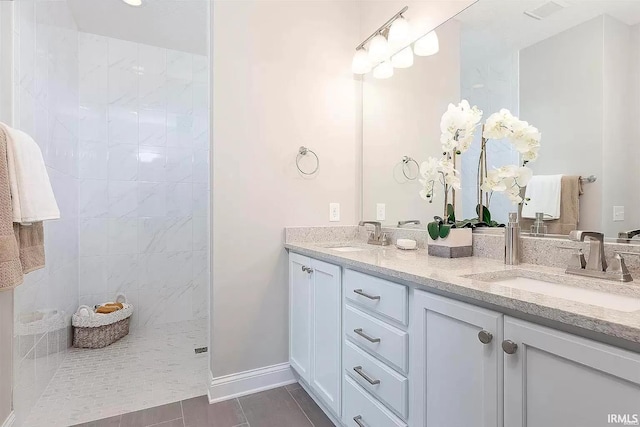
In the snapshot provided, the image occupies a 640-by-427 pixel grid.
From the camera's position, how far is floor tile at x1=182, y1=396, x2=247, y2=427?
1.67m

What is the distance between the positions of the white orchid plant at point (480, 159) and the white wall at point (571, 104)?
2.5 inches

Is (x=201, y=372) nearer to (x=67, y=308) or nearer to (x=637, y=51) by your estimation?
(x=67, y=308)

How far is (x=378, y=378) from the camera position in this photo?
1.25 m

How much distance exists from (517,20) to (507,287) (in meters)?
1.24

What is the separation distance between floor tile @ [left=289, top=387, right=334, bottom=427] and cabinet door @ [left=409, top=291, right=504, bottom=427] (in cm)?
73

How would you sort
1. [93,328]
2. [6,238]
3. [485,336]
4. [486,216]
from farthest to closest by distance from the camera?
[93,328], [486,216], [6,238], [485,336]

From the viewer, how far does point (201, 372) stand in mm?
2197

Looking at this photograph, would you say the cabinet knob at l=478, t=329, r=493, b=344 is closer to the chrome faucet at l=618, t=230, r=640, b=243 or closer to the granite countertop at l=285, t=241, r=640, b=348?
the granite countertop at l=285, t=241, r=640, b=348

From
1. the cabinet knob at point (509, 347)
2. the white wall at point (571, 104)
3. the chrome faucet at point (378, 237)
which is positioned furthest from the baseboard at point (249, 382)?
the white wall at point (571, 104)

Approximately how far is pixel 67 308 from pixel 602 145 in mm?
3287

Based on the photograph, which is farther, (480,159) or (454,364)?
(480,159)

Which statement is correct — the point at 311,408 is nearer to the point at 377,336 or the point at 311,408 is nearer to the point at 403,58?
the point at 377,336

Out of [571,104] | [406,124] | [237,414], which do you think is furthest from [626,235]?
[237,414]

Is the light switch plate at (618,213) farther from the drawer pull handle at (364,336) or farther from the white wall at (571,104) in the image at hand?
the drawer pull handle at (364,336)
